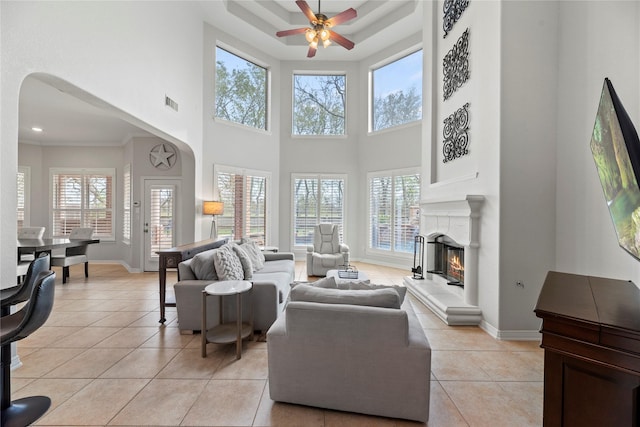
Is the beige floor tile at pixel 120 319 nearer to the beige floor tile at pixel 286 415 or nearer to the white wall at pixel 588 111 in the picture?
the beige floor tile at pixel 286 415

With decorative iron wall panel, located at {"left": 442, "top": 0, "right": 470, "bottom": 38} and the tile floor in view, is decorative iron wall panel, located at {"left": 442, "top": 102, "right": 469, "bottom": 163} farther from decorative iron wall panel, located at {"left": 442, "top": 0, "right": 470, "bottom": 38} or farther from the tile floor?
the tile floor

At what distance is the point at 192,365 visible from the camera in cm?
247

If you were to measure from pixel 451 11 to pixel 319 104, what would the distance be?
3.86 m

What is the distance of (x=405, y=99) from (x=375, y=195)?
2.35 metres

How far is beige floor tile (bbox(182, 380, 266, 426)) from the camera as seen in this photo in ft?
5.94

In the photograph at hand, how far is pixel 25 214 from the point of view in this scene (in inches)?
265

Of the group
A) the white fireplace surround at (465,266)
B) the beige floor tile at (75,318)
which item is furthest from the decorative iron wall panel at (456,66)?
the beige floor tile at (75,318)

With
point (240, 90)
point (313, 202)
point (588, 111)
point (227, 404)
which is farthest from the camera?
point (313, 202)

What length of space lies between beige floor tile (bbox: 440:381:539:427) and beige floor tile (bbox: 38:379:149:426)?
7.64 feet

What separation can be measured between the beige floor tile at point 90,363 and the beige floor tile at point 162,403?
1.95ft

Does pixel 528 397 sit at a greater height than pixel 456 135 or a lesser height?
lesser

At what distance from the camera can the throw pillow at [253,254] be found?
4.20 m

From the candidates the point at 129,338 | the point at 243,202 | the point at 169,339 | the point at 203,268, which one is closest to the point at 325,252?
the point at 243,202

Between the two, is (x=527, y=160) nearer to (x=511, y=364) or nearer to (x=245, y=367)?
(x=511, y=364)
